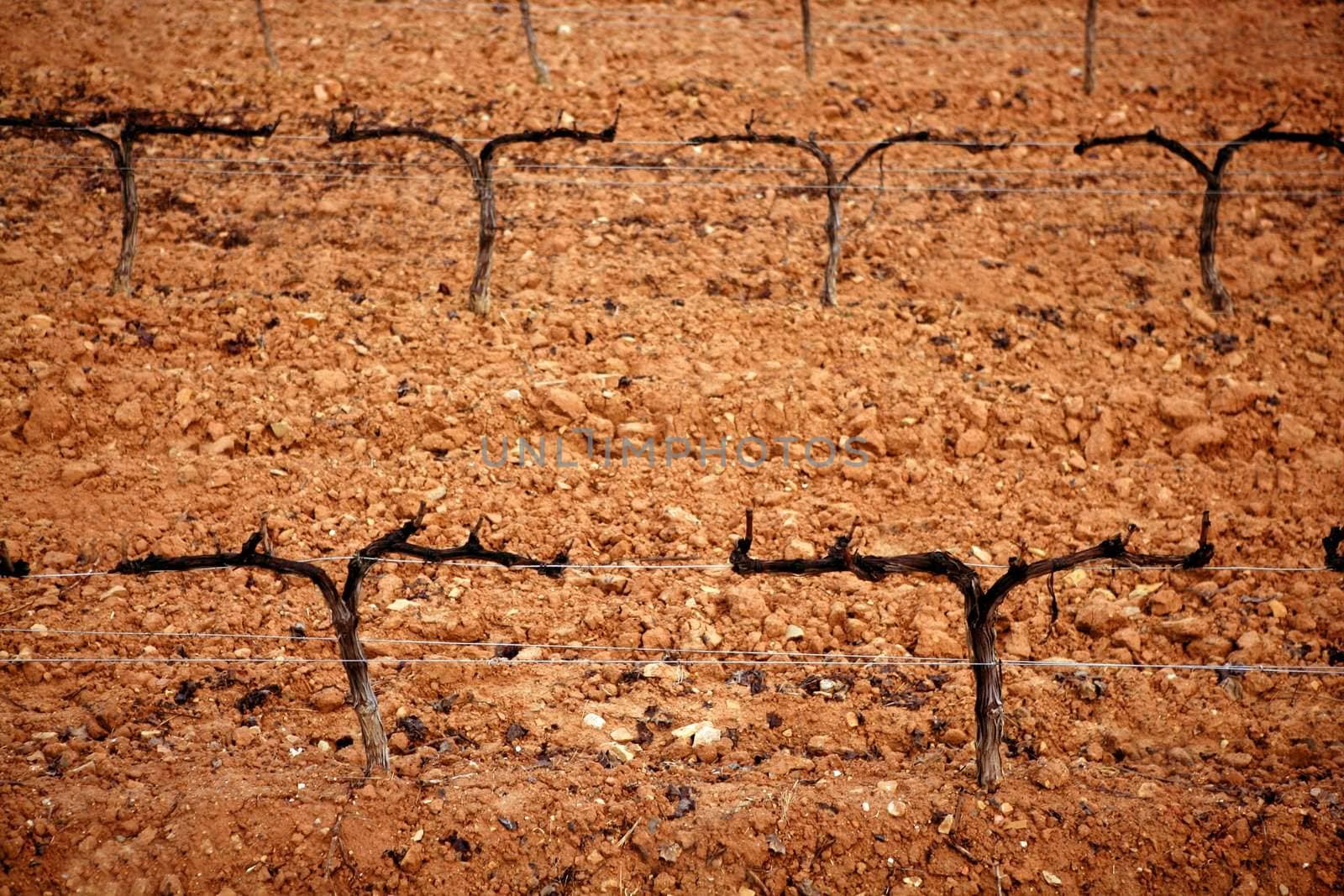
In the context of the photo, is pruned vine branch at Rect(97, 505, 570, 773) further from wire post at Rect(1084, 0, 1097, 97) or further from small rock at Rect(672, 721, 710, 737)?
wire post at Rect(1084, 0, 1097, 97)

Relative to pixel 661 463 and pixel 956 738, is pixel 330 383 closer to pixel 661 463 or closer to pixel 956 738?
pixel 661 463

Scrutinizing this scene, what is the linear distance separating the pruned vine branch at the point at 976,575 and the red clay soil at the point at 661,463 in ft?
1.05

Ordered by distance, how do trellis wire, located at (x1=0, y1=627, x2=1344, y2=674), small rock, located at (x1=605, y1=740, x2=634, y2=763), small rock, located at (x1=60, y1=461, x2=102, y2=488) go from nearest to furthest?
small rock, located at (x1=605, y1=740, x2=634, y2=763) → trellis wire, located at (x1=0, y1=627, x2=1344, y2=674) → small rock, located at (x1=60, y1=461, x2=102, y2=488)

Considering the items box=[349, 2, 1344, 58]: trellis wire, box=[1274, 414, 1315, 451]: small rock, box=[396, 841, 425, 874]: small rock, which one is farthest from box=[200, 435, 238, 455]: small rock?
box=[349, 2, 1344, 58]: trellis wire

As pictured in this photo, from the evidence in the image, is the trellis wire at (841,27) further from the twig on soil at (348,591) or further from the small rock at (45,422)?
the twig on soil at (348,591)

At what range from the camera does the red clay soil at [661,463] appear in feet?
14.6

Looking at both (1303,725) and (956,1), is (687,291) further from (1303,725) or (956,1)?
(956,1)

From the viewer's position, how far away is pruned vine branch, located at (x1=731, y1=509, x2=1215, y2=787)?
431 centimetres

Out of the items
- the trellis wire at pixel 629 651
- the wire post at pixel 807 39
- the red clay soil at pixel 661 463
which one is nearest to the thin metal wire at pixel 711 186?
the red clay soil at pixel 661 463

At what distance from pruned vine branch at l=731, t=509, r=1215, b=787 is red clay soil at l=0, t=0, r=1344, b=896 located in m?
0.32

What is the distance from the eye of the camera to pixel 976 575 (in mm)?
4449

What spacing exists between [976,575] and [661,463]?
3042mm

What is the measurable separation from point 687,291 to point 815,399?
1.83 m

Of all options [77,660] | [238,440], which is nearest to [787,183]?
[238,440]
